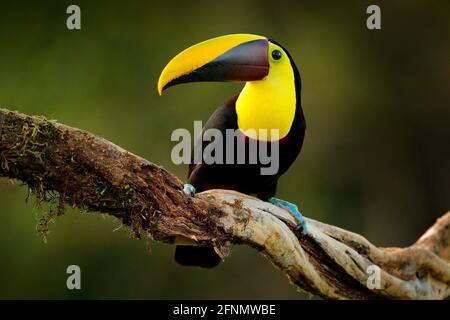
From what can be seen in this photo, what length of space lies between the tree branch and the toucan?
0.19 metres

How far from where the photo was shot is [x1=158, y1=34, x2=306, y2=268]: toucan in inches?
113

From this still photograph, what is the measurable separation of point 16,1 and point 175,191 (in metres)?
4.56

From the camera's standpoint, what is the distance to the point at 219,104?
6133mm

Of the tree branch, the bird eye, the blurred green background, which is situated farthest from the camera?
the blurred green background

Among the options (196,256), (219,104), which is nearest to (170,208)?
(196,256)

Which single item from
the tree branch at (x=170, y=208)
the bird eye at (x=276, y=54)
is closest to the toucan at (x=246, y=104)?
the bird eye at (x=276, y=54)

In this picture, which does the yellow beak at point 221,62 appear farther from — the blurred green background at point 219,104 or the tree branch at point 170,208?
the blurred green background at point 219,104

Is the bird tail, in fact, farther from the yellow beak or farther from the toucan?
the yellow beak

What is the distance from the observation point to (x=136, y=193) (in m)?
2.22

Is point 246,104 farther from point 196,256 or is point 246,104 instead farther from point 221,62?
point 196,256

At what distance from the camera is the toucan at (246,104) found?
9.38 ft

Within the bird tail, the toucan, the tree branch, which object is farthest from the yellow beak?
the bird tail

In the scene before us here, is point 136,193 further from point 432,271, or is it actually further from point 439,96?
point 439,96

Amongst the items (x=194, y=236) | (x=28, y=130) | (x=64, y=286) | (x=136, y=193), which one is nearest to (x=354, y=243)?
(x=194, y=236)
